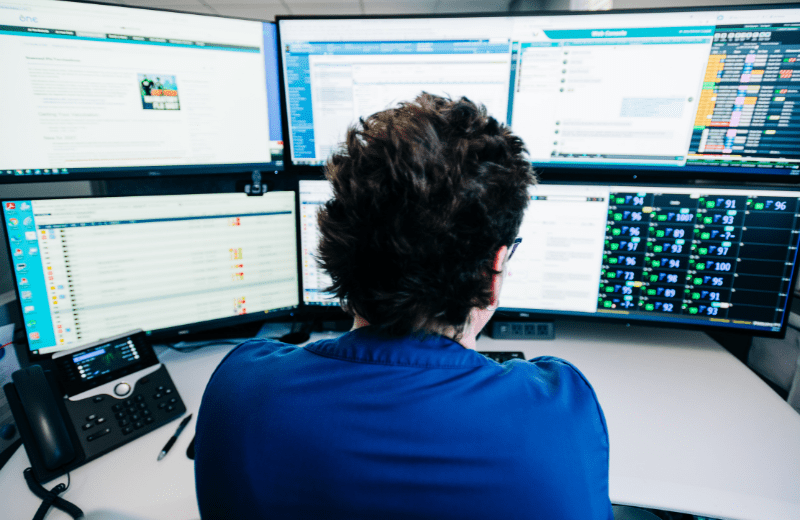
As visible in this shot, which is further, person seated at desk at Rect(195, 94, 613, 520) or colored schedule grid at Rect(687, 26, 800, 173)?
colored schedule grid at Rect(687, 26, 800, 173)

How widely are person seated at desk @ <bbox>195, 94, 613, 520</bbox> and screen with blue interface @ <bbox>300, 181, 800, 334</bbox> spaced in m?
0.46

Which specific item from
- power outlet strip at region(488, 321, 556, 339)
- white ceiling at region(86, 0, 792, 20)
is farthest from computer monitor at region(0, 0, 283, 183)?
white ceiling at region(86, 0, 792, 20)

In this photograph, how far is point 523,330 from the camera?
1.11m

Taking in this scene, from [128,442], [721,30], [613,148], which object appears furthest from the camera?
[613,148]

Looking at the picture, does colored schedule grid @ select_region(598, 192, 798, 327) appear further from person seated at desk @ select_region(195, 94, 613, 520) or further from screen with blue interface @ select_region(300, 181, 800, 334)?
person seated at desk @ select_region(195, 94, 613, 520)

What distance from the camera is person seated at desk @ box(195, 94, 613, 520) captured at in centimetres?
40

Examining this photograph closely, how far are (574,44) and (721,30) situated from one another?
0.30 metres

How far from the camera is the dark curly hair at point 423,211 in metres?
0.45

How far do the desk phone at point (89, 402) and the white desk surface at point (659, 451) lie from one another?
32 millimetres

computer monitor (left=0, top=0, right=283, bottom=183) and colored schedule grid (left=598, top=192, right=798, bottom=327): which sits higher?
computer monitor (left=0, top=0, right=283, bottom=183)

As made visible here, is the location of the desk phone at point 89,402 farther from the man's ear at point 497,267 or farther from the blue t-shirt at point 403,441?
the man's ear at point 497,267

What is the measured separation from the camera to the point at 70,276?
2.78 feet

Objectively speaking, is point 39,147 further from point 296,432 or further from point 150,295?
point 296,432

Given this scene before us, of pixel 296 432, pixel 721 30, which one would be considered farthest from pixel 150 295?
pixel 721 30
